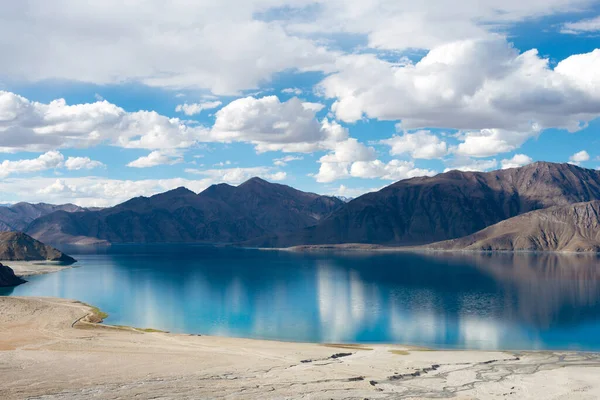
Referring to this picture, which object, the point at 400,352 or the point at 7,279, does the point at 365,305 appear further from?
the point at 7,279

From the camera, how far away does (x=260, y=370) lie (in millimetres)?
58281

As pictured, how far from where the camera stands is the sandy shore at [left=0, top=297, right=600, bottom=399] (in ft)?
163

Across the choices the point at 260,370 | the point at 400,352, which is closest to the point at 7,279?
the point at 260,370

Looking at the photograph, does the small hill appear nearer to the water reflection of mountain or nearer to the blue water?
the blue water

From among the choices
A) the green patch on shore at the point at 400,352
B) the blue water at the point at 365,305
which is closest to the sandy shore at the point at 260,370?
the green patch on shore at the point at 400,352

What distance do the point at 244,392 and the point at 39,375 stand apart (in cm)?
2058

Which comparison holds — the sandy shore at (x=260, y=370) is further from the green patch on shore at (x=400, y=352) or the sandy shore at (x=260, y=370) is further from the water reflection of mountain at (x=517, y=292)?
the water reflection of mountain at (x=517, y=292)

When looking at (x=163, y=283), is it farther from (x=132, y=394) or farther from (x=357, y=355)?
(x=132, y=394)

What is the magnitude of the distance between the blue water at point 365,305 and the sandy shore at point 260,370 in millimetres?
11607

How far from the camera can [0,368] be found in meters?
55.7

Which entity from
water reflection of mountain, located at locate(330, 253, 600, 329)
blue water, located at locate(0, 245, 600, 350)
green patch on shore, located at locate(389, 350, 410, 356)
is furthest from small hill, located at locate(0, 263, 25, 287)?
green patch on shore, located at locate(389, 350, 410, 356)

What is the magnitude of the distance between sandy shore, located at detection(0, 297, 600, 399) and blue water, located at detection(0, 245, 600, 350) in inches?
457

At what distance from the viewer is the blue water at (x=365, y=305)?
8506 centimetres

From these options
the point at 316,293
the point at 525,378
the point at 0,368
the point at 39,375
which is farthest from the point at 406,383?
the point at 316,293
